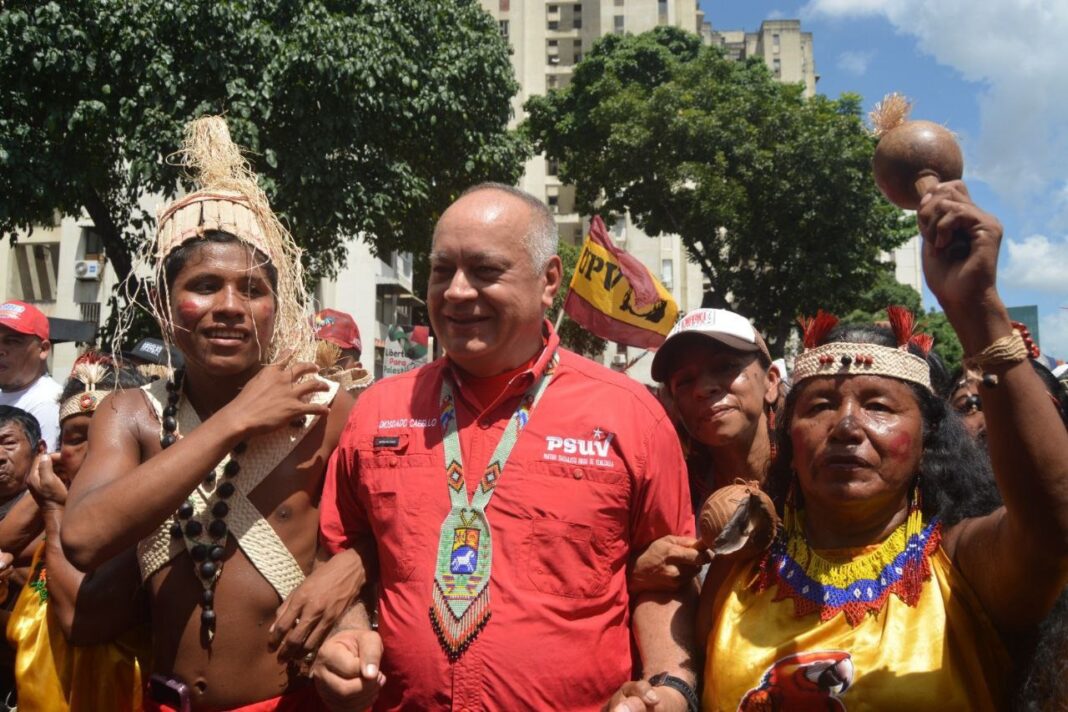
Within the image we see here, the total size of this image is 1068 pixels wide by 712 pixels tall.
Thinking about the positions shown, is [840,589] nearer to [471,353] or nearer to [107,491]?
[471,353]

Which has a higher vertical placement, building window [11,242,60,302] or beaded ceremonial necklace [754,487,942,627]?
building window [11,242,60,302]

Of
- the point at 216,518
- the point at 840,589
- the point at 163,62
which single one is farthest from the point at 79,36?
the point at 840,589

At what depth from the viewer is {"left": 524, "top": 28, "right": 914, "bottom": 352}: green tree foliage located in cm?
1973

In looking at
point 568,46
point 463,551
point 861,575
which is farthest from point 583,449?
point 568,46

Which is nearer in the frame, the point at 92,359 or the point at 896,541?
the point at 896,541

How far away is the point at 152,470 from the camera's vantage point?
7.71ft

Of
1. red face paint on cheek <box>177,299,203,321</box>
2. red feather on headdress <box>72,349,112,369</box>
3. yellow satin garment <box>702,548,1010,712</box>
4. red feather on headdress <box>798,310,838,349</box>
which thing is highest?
red face paint on cheek <box>177,299,203,321</box>

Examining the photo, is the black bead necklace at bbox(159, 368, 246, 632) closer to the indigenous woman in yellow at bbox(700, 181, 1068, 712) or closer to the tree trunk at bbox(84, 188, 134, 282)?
the indigenous woman in yellow at bbox(700, 181, 1068, 712)

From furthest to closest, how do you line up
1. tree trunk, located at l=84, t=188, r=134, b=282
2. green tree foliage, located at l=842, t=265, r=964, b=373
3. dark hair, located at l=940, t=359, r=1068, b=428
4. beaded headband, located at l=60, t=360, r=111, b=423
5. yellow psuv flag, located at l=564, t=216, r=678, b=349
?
green tree foliage, located at l=842, t=265, r=964, b=373, tree trunk, located at l=84, t=188, r=134, b=282, yellow psuv flag, located at l=564, t=216, r=678, b=349, beaded headband, located at l=60, t=360, r=111, b=423, dark hair, located at l=940, t=359, r=1068, b=428

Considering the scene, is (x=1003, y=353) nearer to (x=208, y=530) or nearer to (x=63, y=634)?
(x=208, y=530)

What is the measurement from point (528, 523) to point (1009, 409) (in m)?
1.16

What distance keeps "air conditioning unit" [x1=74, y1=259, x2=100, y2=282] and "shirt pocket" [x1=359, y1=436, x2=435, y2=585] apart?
27792 millimetres

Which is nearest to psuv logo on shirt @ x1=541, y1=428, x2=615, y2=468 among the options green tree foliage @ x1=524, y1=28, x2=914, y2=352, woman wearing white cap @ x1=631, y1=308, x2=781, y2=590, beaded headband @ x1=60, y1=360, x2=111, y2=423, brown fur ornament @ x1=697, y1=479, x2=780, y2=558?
brown fur ornament @ x1=697, y1=479, x2=780, y2=558

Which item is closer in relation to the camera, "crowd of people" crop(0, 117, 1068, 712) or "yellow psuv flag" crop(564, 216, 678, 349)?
"crowd of people" crop(0, 117, 1068, 712)
